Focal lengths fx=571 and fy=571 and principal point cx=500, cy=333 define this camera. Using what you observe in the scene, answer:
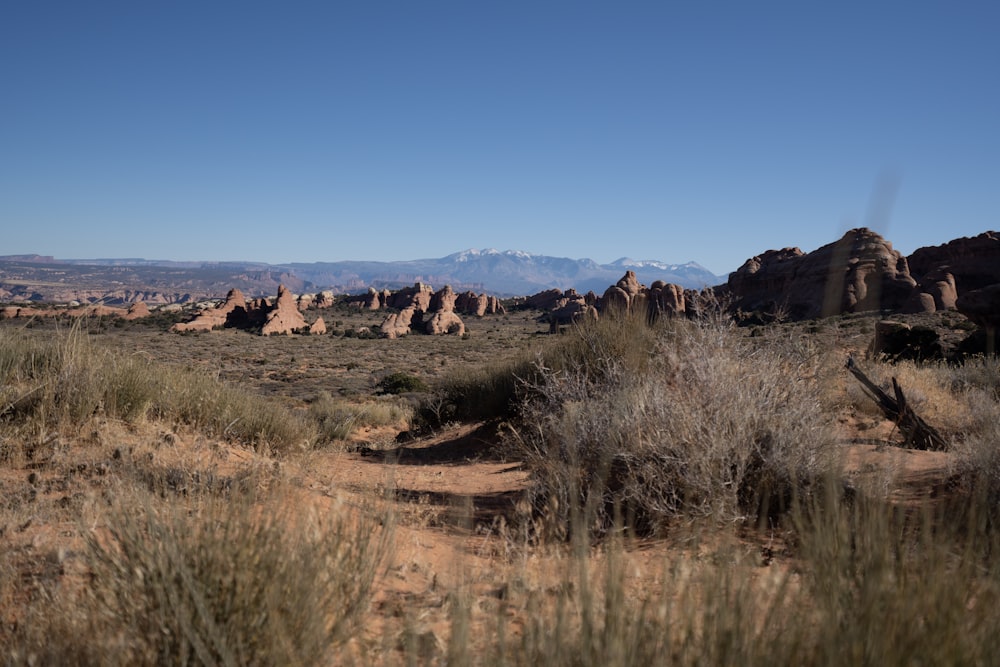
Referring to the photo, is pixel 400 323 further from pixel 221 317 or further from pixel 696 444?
pixel 696 444

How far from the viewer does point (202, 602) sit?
1.83 metres

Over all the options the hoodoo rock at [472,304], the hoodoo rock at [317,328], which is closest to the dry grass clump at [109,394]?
the hoodoo rock at [317,328]

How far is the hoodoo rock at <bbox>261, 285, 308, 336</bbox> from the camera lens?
197ft

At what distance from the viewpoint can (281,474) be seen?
4562 mm

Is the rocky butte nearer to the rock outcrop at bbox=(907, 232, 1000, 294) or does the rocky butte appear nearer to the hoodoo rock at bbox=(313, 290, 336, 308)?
the rock outcrop at bbox=(907, 232, 1000, 294)

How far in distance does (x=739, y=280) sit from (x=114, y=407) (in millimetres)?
60693

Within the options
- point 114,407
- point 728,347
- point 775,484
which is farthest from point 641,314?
point 114,407

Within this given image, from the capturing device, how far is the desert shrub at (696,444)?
4168 millimetres

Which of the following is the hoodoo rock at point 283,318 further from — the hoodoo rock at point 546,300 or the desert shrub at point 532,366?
the desert shrub at point 532,366

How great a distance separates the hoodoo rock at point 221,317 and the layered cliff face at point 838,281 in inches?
1942

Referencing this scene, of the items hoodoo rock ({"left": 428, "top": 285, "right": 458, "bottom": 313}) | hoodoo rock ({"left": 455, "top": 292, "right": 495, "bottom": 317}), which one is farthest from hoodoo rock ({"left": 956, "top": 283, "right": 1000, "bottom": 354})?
hoodoo rock ({"left": 455, "top": 292, "right": 495, "bottom": 317})

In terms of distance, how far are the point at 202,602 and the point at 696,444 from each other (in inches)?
138

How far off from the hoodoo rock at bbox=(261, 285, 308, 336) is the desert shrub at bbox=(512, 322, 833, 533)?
193ft

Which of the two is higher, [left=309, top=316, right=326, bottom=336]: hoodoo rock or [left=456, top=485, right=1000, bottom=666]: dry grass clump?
[left=456, top=485, right=1000, bottom=666]: dry grass clump
